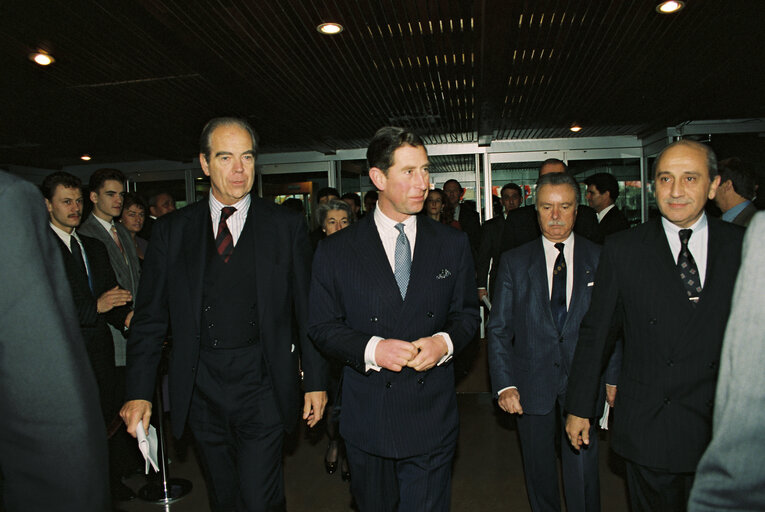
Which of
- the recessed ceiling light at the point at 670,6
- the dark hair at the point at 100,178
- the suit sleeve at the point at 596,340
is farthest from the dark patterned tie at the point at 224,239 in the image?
the recessed ceiling light at the point at 670,6

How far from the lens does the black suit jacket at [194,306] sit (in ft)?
7.58

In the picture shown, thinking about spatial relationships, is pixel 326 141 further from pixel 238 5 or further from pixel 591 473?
pixel 591 473

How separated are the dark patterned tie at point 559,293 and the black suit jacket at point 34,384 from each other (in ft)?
7.72

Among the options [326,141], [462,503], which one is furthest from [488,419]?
[326,141]

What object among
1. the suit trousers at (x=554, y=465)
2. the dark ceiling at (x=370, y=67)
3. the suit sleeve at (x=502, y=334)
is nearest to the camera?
the suit trousers at (x=554, y=465)

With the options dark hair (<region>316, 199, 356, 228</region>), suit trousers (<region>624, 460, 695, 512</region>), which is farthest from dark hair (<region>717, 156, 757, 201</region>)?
dark hair (<region>316, 199, 356, 228</region>)

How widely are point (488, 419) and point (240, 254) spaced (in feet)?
12.0

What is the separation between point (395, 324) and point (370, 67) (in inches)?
180

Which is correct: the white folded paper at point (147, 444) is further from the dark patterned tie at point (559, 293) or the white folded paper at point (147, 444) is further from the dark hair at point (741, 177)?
the dark hair at point (741, 177)

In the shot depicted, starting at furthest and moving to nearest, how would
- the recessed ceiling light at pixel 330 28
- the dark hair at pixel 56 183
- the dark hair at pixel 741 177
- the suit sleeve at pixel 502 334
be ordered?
the recessed ceiling light at pixel 330 28 < the dark hair at pixel 741 177 < the dark hair at pixel 56 183 < the suit sleeve at pixel 502 334

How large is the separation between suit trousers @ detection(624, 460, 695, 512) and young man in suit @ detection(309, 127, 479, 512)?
771 mm

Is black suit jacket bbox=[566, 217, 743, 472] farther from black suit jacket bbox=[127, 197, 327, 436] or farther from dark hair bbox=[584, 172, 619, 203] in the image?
dark hair bbox=[584, 172, 619, 203]

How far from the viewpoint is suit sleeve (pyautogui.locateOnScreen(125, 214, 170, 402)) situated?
2.33 meters

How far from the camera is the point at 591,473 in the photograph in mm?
2676
